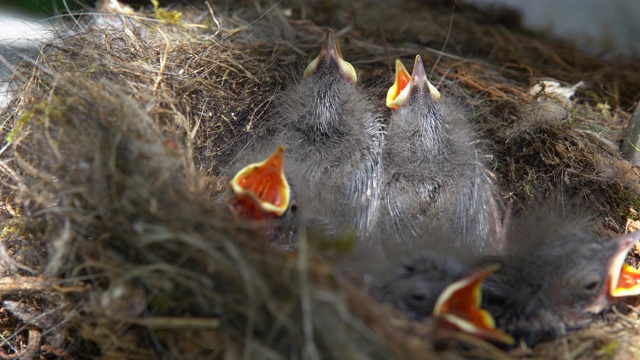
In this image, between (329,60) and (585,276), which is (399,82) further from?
(585,276)

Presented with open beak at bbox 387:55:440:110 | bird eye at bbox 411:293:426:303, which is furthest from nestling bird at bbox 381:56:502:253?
bird eye at bbox 411:293:426:303

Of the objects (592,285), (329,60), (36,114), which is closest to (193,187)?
(36,114)

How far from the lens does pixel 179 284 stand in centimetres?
96

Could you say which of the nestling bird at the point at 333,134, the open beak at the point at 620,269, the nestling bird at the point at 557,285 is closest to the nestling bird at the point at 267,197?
the nestling bird at the point at 333,134

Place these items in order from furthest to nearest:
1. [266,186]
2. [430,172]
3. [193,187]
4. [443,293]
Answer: [430,172]
[266,186]
[193,187]
[443,293]

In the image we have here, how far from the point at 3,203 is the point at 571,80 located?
6.21ft

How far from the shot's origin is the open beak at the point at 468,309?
98cm

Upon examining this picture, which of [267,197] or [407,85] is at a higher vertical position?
[407,85]

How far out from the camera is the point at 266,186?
4.27 feet

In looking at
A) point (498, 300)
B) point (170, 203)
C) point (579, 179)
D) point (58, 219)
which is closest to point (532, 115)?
point (579, 179)

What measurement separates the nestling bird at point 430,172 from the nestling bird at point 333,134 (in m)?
0.06

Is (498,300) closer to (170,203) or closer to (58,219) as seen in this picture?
(170,203)

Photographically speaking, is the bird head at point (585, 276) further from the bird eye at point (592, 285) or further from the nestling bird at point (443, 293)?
the nestling bird at point (443, 293)

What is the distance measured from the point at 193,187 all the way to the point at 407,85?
767mm
